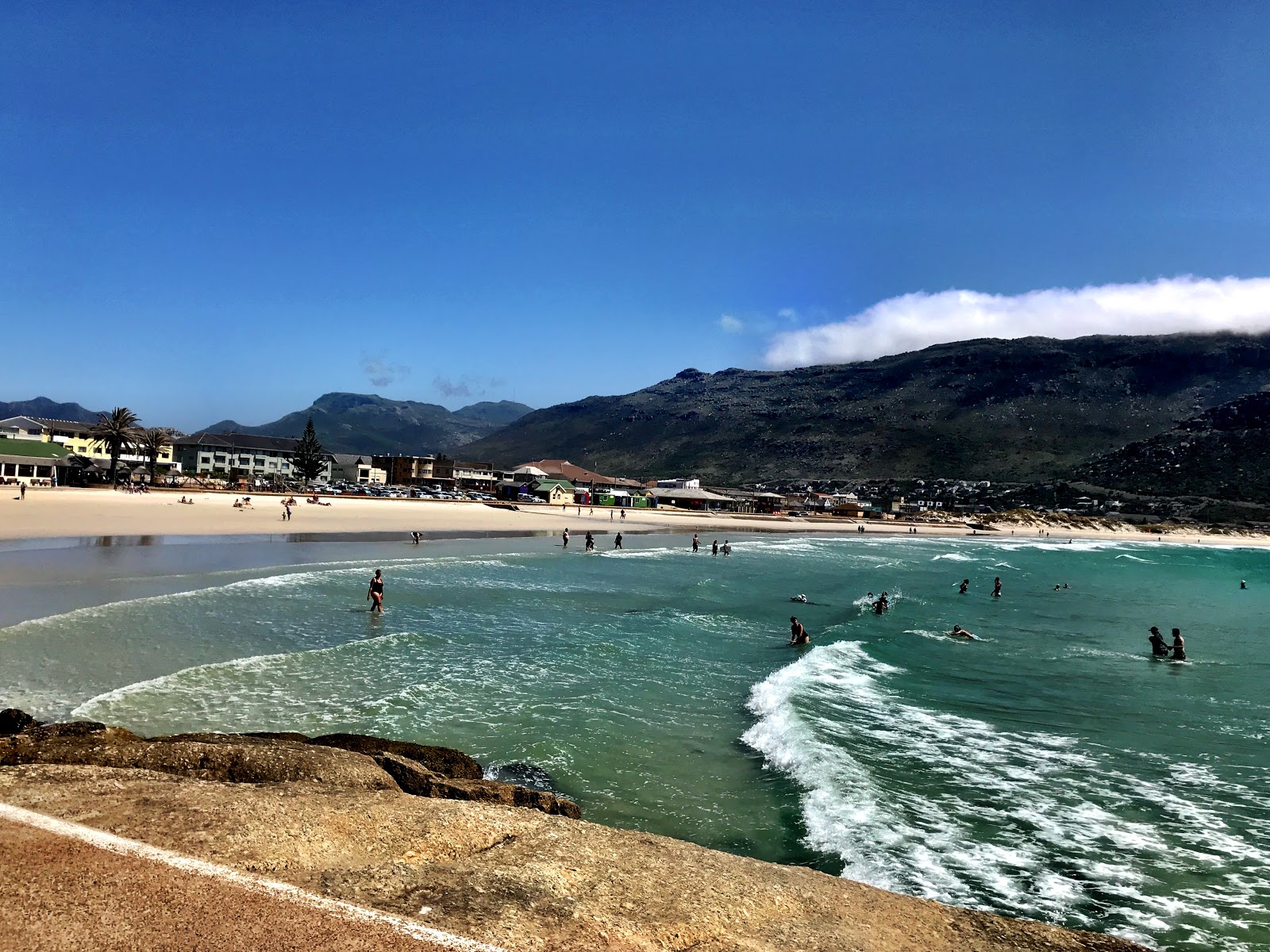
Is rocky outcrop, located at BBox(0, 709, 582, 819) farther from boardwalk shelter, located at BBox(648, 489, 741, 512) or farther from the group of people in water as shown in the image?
boardwalk shelter, located at BBox(648, 489, 741, 512)

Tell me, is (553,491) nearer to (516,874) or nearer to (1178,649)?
(1178,649)

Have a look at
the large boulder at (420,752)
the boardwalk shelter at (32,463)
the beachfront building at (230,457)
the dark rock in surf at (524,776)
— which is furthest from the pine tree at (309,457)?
the large boulder at (420,752)

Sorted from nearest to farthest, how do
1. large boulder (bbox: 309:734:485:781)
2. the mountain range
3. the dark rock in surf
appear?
large boulder (bbox: 309:734:485:781) < the dark rock in surf < the mountain range

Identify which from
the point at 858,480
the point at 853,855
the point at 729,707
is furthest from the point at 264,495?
the point at 858,480

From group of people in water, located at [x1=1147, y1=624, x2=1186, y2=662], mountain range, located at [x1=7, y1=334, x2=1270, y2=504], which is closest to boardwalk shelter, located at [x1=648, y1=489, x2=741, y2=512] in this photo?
mountain range, located at [x1=7, y1=334, x2=1270, y2=504]

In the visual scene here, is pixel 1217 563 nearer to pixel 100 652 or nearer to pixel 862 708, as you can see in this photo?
pixel 862 708

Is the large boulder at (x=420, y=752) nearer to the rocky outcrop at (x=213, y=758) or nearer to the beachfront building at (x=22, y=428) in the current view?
the rocky outcrop at (x=213, y=758)

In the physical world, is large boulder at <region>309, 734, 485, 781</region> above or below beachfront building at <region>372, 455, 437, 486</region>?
below
